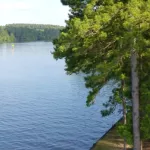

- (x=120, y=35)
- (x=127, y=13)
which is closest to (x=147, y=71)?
(x=120, y=35)

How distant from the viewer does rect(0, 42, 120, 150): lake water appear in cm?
3659

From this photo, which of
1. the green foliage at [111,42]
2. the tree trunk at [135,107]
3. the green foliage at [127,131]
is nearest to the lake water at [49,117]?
the green foliage at [127,131]

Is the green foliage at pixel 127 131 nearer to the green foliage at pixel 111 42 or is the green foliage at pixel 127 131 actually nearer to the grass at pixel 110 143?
the green foliage at pixel 111 42

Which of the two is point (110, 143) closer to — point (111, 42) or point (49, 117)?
point (111, 42)

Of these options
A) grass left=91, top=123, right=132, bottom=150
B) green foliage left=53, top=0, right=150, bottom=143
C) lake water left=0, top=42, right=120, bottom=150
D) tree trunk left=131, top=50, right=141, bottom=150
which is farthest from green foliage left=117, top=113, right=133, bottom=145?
lake water left=0, top=42, right=120, bottom=150

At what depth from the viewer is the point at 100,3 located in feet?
59.0

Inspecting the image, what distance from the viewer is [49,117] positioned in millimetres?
46062

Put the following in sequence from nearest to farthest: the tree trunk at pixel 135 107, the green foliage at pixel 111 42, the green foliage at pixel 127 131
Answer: the green foliage at pixel 111 42, the tree trunk at pixel 135 107, the green foliage at pixel 127 131

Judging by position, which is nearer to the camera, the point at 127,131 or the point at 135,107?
the point at 135,107

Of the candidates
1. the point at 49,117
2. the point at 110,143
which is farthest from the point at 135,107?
the point at 49,117

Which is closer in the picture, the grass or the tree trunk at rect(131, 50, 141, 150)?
the tree trunk at rect(131, 50, 141, 150)

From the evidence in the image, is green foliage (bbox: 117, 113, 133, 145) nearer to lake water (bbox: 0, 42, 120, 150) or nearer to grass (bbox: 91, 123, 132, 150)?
grass (bbox: 91, 123, 132, 150)

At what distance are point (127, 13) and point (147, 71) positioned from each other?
13.3 ft

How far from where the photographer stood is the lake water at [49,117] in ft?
120
